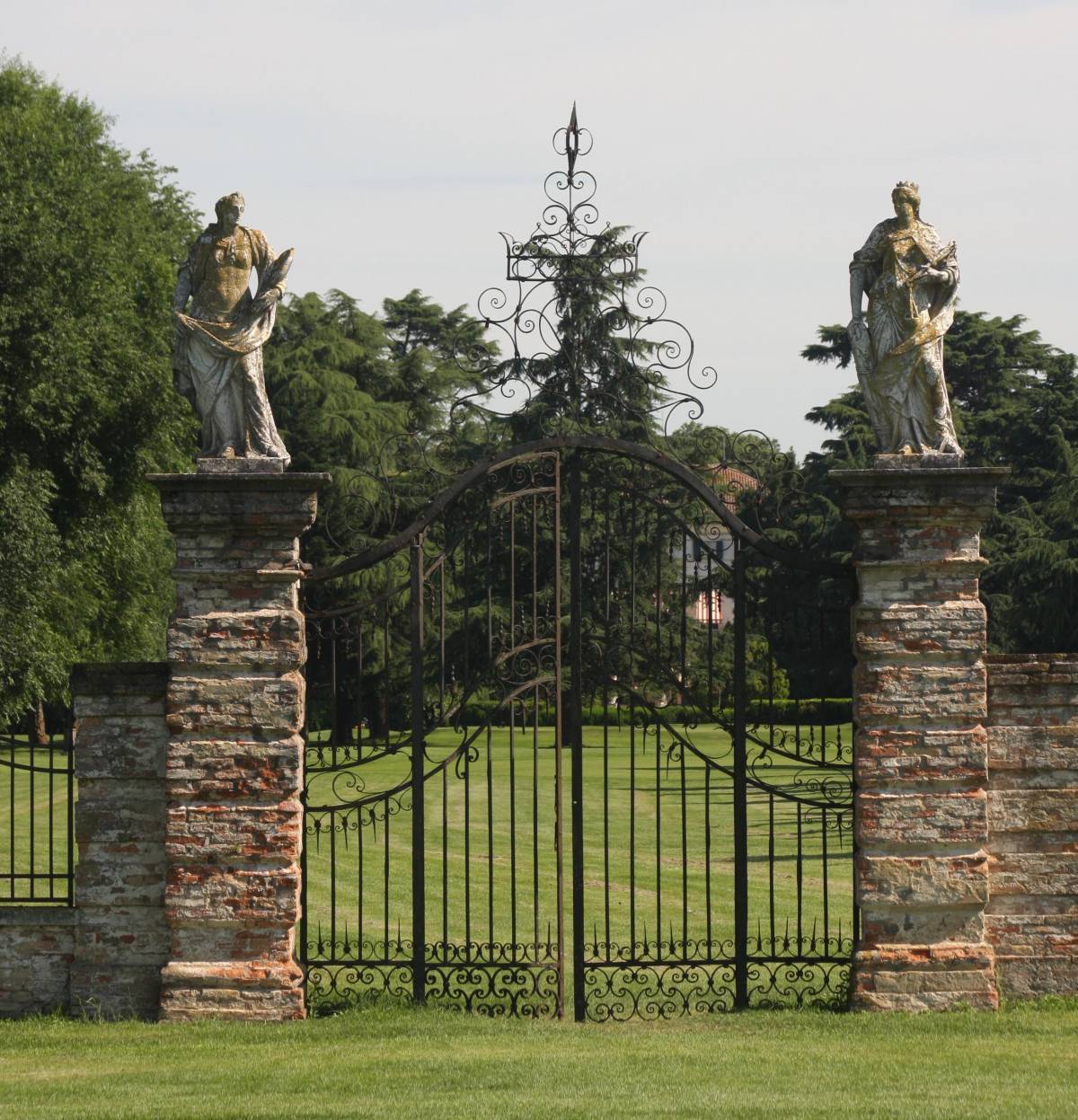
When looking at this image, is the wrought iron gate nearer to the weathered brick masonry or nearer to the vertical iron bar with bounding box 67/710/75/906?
the weathered brick masonry

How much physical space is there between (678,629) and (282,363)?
30.7 meters

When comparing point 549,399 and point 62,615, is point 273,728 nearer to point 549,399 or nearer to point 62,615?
point 549,399

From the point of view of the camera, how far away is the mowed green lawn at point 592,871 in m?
11.2

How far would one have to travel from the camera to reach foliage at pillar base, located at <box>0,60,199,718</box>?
84.0 ft

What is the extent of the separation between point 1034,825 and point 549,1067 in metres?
3.52

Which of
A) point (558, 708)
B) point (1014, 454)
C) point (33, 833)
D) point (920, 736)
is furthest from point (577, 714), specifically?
point (1014, 454)

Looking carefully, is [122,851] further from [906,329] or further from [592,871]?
[592,871]

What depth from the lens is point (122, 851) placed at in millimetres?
10938

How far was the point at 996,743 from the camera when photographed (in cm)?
1099

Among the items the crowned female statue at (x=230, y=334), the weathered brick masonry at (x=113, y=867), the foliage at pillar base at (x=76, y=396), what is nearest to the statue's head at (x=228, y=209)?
the crowned female statue at (x=230, y=334)

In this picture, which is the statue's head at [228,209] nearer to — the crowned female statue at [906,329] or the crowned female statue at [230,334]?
the crowned female statue at [230,334]

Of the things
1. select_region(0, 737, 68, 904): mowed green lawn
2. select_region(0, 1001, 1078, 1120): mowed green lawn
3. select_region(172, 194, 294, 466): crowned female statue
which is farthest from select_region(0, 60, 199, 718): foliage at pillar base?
select_region(0, 1001, 1078, 1120): mowed green lawn

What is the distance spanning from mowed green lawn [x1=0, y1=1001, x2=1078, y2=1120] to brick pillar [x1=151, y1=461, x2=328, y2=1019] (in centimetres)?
34

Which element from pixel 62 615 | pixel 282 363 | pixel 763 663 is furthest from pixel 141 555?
pixel 763 663
